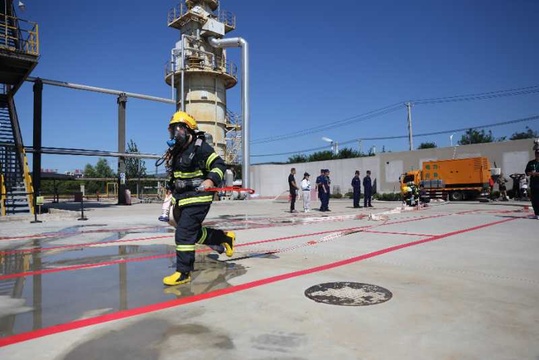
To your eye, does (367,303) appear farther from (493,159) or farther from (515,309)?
(493,159)

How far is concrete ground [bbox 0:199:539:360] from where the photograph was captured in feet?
7.82

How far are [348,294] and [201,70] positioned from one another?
30.8 metres

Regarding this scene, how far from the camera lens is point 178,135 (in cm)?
435

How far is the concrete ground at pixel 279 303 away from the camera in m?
2.38

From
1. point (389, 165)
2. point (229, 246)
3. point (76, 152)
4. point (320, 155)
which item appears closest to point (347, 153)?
point (320, 155)

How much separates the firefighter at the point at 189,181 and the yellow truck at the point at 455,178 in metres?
21.6

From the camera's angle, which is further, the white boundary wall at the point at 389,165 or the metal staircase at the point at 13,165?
the white boundary wall at the point at 389,165

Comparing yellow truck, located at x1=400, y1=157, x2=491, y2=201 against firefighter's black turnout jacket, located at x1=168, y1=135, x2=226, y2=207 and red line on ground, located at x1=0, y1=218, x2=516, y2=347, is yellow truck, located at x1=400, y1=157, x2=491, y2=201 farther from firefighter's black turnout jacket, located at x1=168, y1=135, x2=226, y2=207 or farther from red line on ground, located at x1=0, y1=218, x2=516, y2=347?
firefighter's black turnout jacket, located at x1=168, y1=135, x2=226, y2=207

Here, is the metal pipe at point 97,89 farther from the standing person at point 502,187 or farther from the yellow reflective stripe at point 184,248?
the standing person at point 502,187

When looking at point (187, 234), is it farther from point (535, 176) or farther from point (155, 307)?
point (535, 176)

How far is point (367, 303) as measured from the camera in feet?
10.7

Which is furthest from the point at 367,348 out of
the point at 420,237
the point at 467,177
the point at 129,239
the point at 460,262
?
the point at 467,177

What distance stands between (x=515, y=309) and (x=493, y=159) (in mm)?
29452

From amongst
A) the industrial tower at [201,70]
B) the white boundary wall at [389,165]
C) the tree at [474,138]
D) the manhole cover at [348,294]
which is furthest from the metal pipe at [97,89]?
the tree at [474,138]
